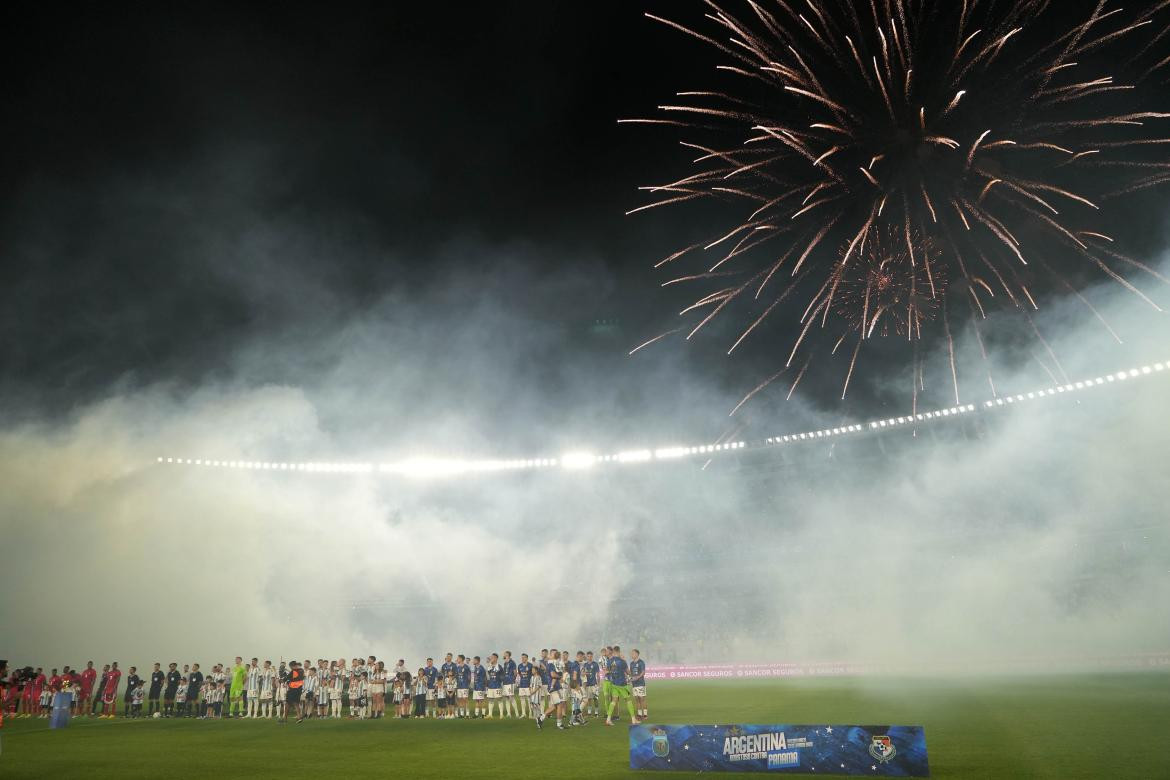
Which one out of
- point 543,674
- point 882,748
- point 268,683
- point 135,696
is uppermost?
point 543,674

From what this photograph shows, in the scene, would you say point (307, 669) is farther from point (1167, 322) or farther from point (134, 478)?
point (1167, 322)

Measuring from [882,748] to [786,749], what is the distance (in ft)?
3.74

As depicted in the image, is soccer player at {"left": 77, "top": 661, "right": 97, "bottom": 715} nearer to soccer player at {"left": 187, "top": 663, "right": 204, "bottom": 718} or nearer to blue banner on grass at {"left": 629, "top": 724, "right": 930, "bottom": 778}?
soccer player at {"left": 187, "top": 663, "right": 204, "bottom": 718}

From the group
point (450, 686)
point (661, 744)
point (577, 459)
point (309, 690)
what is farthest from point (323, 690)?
point (577, 459)

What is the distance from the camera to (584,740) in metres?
13.8

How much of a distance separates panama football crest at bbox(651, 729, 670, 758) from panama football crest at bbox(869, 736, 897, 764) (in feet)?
8.47

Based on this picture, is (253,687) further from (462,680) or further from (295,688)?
(462,680)

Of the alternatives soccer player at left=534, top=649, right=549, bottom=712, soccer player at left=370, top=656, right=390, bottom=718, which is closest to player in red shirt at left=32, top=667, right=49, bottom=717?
soccer player at left=370, top=656, right=390, bottom=718

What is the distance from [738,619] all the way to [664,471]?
1128cm

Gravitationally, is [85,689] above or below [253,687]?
below

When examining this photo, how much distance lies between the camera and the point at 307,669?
20.8 m

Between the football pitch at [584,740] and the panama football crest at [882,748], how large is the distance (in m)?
0.67

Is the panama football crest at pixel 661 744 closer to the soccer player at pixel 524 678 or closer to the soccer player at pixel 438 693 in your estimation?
the soccer player at pixel 524 678

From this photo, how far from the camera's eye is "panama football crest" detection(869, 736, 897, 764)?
29.1 ft
